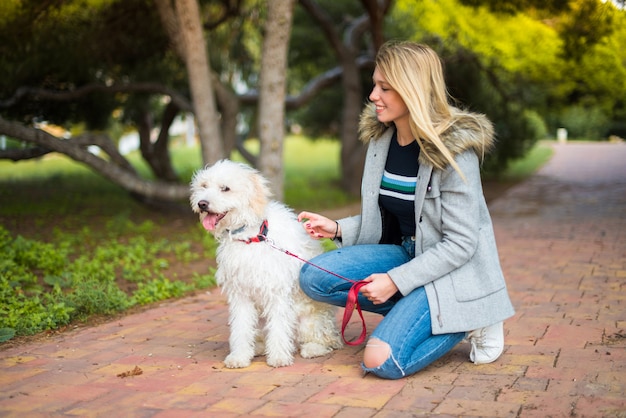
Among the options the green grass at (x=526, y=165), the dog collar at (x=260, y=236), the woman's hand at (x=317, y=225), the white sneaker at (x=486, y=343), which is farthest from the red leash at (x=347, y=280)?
the green grass at (x=526, y=165)

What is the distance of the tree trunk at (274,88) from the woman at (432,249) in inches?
169

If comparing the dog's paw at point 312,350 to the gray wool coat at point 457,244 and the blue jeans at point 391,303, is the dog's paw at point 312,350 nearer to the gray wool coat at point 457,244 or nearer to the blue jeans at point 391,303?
the blue jeans at point 391,303

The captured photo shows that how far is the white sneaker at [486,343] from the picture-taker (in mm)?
3961

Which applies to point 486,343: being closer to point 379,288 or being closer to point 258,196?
point 379,288

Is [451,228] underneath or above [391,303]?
above

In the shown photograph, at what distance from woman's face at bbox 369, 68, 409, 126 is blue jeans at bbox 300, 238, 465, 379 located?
73 centimetres

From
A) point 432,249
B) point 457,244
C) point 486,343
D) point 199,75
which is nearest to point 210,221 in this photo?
point 432,249

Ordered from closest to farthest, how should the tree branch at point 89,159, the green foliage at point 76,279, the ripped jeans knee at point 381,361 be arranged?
1. the ripped jeans knee at point 381,361
2. the green foliage at point 76,279
3. the tree branch at point 89,159

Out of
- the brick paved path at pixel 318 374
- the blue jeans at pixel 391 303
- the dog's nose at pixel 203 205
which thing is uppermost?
the dog's nose at pixel 203 205

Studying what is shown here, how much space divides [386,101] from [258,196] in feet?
2.76

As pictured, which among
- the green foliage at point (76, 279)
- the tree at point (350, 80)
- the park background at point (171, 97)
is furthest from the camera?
the tree at point (350, 80)

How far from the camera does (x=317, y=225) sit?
4.17 meters

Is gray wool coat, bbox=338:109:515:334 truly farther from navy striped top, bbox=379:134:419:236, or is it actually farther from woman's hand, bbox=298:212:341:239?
woman's hand, bbox=298:212:341:239

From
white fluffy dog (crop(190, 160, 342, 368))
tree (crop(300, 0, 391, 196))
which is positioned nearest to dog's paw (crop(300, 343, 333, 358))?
white fluffy dog (crop(190, 160, 342, 368))
